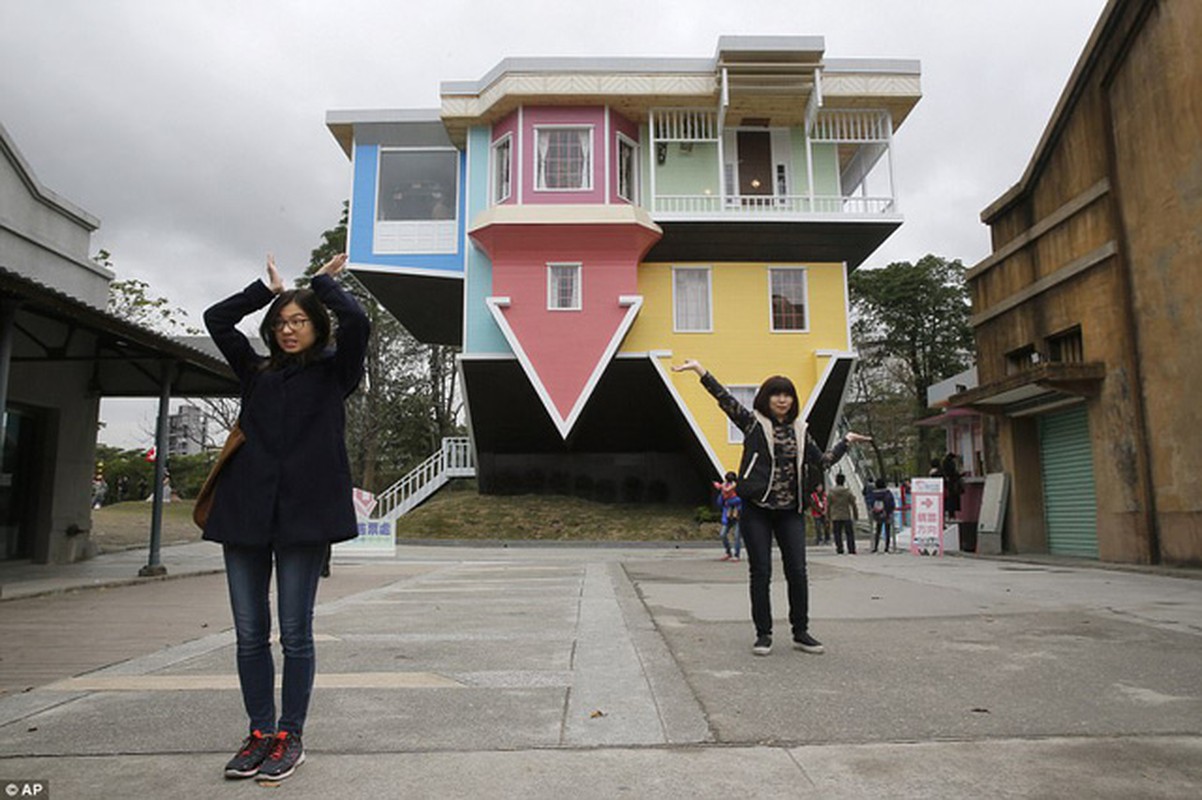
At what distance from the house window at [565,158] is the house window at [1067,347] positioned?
1179 cm

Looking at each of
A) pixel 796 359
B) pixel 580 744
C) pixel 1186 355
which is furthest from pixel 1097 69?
pixel 580 744

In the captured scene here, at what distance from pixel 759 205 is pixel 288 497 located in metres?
21.3

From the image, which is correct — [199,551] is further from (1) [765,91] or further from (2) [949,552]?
(1) [765,91]

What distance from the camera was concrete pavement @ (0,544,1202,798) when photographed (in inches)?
102

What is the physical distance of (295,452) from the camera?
293 cm

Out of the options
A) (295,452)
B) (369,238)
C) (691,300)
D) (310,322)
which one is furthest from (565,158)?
(295,452)

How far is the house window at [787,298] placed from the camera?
22500mm

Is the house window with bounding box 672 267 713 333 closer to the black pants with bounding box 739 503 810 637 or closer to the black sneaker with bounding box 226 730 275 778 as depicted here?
the black pants with bounding box 739 503 810 637

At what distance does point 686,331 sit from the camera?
22281 mm

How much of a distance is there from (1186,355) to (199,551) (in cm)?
1691

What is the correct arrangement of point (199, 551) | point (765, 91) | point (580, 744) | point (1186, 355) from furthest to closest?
point (765, 91) → point (199, 551) → point (1186, 355) → point (580, 744)

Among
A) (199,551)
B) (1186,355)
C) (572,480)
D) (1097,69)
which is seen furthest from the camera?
(572,480)

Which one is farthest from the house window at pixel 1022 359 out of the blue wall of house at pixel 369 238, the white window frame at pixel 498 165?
the blue wall of house at pixel 369 238

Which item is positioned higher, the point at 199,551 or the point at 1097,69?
the point at 1097,69
